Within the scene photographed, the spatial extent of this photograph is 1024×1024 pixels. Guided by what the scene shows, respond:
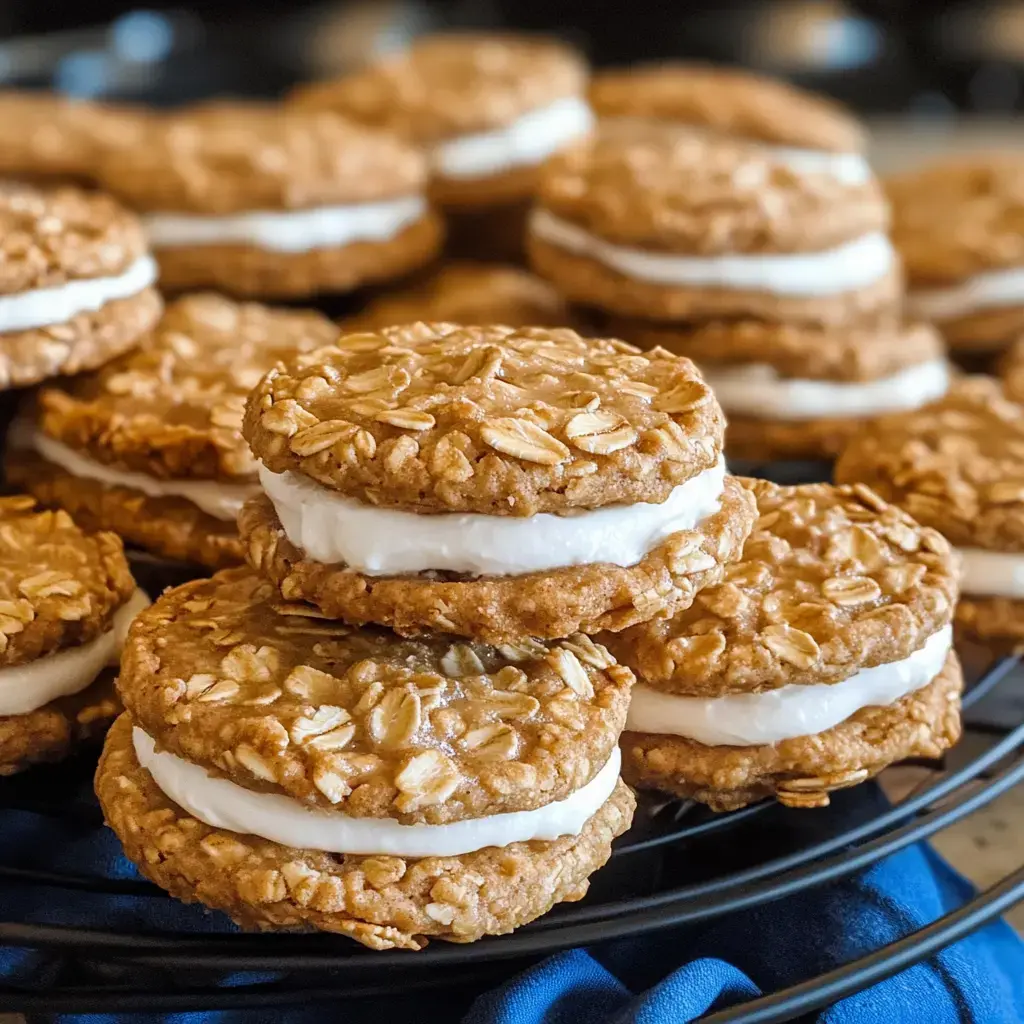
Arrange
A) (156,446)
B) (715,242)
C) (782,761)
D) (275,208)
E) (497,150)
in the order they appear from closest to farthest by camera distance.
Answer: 1. (782,761)
2. (156,446)
3. (715,242)
4. (275,208)
5. (497,150)

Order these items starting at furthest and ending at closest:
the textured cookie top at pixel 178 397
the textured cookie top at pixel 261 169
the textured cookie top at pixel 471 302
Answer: the textured cookie top at pixel 471 302
the textured cookie top at pixel 261 169
the textured cookie top at pixel 178 397

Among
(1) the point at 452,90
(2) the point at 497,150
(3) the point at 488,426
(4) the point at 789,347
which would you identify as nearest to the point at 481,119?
(2) the point at 497,150

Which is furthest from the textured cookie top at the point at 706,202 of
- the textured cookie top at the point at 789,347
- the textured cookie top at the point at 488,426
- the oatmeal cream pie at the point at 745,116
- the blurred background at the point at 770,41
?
the blurred background at the point at 770,41

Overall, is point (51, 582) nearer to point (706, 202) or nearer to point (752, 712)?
point (752, 712)

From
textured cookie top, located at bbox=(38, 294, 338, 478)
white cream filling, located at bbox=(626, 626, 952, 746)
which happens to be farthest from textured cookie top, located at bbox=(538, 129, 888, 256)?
white cream filling, located at bbox=(626, 626, 952, 746)

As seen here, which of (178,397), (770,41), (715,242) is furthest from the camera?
(770,41)

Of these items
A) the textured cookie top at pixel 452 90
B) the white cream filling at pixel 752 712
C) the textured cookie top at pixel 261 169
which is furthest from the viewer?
the textured cookie top at pixel 452 90

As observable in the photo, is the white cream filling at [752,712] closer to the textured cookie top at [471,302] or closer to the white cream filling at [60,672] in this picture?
the white cream filling at [60,672]
